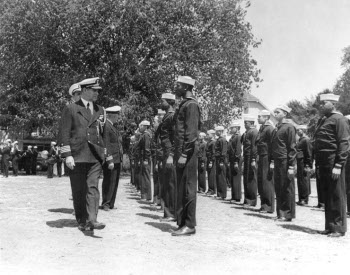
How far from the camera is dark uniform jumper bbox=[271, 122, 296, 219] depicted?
1020 centimetres

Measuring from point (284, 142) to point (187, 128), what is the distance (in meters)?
3.41

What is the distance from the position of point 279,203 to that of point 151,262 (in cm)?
519

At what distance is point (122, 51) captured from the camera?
2834 cm

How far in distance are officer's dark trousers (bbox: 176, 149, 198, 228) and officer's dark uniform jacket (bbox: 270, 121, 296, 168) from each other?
3.08 metres

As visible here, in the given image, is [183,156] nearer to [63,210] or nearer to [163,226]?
[163,226]

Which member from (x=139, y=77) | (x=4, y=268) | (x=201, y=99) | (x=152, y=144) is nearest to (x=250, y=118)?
(x=152, y=144)

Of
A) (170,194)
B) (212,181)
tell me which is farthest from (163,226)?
(212,181)

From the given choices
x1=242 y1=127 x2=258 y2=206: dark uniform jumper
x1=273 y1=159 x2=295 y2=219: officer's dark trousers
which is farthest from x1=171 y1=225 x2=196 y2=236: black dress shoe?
x1=242 y1=127 x2=258 y2=206: dark uniform jumper

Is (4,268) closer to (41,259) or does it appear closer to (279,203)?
(41,259)

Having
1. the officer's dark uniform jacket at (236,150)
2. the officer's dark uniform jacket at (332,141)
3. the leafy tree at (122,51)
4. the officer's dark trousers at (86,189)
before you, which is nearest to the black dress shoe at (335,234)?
the officer's dark uniform jacket at (332,141)

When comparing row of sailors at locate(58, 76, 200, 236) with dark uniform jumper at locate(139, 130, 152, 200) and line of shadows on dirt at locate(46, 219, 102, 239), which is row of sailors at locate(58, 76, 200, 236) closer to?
line of shadows on dirt at locate(46, 219, 102, 239)

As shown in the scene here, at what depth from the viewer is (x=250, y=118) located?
13820 mm

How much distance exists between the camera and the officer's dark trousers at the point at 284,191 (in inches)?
401

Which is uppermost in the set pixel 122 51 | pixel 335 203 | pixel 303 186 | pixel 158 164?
pixel 122 51
